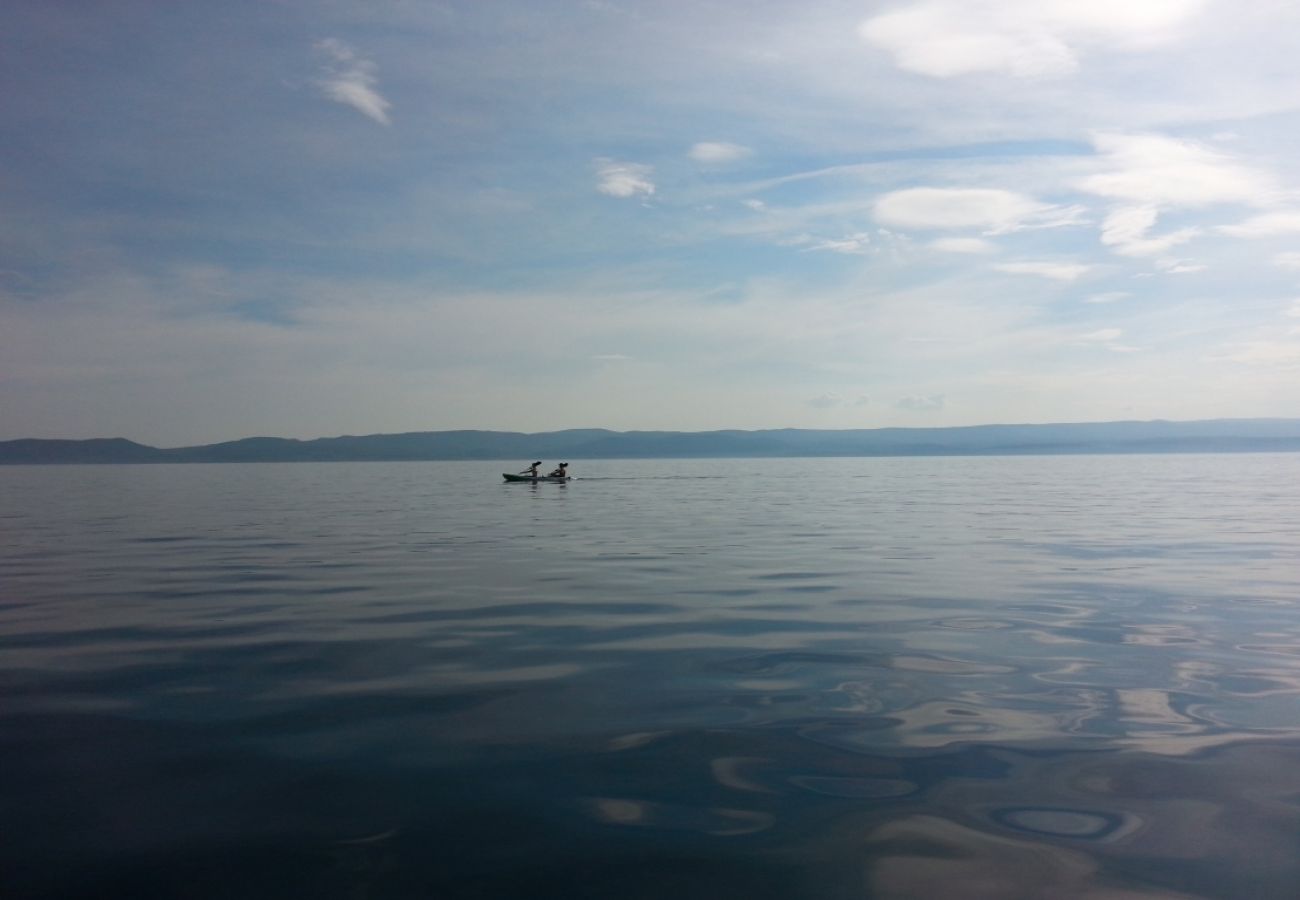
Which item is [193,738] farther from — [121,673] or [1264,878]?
[1264,878]

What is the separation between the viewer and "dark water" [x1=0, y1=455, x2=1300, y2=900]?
567 centimetres

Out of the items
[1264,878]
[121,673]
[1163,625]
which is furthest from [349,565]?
[1264,878]

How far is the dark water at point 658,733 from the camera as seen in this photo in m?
5.67

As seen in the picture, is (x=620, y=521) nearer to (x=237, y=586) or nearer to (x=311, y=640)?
(x=237, y=586)

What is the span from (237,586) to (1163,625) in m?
16.8

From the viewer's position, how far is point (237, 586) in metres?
17.8

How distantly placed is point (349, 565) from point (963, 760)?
17.1 meters

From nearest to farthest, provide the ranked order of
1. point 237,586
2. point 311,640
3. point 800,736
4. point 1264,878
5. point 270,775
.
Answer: point 1264,878
point 270,775
point 800,736
point 311,640
point 237,586

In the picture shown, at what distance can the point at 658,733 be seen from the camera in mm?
8250

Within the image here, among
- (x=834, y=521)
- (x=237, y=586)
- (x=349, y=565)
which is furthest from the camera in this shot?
(x=834, y=521)

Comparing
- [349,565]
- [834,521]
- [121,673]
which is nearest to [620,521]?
[834,521]

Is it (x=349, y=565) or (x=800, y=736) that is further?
(x=349, y=565)

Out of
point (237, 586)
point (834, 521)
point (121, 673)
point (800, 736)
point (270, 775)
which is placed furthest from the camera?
point (834, 521)

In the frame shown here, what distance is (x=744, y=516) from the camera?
3612 centimetres
